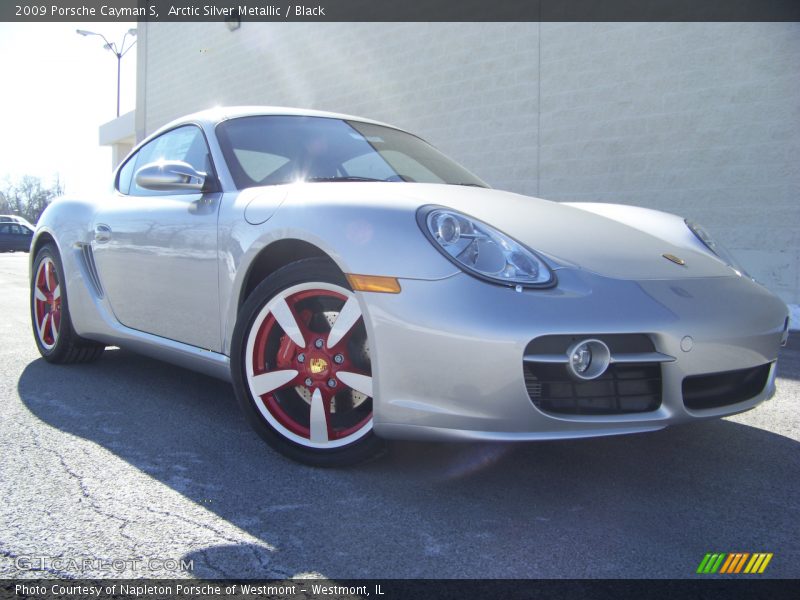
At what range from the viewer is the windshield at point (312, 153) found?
3.02m

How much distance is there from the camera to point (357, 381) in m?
2.34

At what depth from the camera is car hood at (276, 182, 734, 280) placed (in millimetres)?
2305

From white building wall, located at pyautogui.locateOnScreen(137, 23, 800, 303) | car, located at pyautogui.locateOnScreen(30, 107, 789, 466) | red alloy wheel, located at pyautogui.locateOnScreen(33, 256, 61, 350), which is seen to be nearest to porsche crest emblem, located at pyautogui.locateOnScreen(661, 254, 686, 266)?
car, located at pyautogui.locateOnScreen(30, 107, 789, 466)

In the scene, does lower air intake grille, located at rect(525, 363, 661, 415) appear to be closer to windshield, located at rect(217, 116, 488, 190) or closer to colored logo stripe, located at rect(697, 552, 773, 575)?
colored logo stripe, located at rect(697, 552, 773, 575)

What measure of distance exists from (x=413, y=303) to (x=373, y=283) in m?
0.16

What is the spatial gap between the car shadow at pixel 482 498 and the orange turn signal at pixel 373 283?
59 centimetres

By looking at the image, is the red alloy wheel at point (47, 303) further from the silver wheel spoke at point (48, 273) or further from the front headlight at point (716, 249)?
the front headlight at point (716, 249)

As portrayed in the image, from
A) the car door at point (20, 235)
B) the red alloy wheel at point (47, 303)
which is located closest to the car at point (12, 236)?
the car door at point (20, 235)

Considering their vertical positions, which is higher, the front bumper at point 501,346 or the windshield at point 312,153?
the windshield at point 312,153

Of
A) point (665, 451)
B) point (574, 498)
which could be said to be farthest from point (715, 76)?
point (574, 498)

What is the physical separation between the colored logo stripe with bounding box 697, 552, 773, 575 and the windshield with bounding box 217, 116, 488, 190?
1.88 meters

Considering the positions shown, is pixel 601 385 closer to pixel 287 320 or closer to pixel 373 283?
pixel 373 283

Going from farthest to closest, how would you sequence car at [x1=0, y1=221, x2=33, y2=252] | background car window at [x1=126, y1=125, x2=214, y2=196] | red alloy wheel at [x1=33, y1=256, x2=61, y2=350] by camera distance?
car at [x1=0, y1=221, x2=33, y2=252], red alloy wheel at [x1=33, y1=256, x2=61, y2=350], background car window at [x1=126, y1=125, x2=214, y2=196]

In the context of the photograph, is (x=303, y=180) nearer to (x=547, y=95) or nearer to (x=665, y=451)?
(x=665, y=451)
